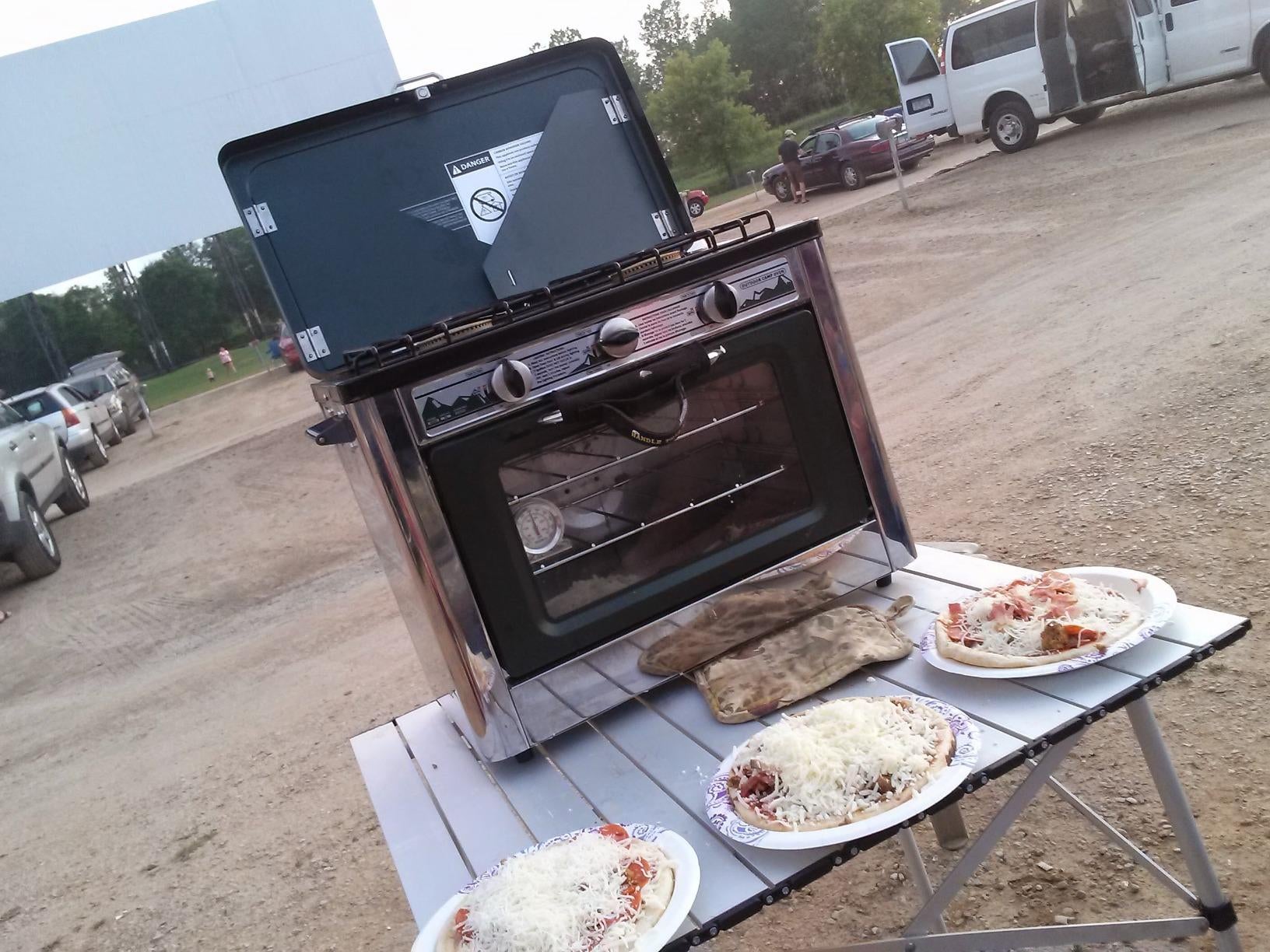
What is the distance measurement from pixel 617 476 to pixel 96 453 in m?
14.7

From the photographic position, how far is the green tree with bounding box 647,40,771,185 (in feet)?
79.3

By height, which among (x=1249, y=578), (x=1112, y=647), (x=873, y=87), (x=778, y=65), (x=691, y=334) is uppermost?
(x=778, y=65)

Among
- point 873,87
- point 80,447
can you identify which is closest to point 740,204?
point 873,87

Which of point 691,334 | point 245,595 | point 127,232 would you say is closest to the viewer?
point 691,334

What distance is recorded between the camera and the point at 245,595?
7895mm

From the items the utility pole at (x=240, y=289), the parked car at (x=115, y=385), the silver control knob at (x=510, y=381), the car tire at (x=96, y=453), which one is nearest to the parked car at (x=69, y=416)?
the car tire at (x=96, y=453)

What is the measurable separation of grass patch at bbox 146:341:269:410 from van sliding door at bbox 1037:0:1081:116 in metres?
13.7

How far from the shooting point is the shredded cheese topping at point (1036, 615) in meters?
1.64

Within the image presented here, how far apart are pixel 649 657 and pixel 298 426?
12194 mm

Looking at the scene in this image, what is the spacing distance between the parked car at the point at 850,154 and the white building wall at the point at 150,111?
7.53m

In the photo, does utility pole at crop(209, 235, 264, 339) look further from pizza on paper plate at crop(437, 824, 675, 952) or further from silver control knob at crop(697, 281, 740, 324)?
pizza on paper plate at crop(437, 824, 675, 952)

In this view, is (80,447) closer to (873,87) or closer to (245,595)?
(245,595)

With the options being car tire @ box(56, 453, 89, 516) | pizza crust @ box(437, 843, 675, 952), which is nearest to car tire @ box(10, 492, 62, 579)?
car tire @ box(56, 453, 89, 516)

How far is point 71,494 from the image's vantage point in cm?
1157
